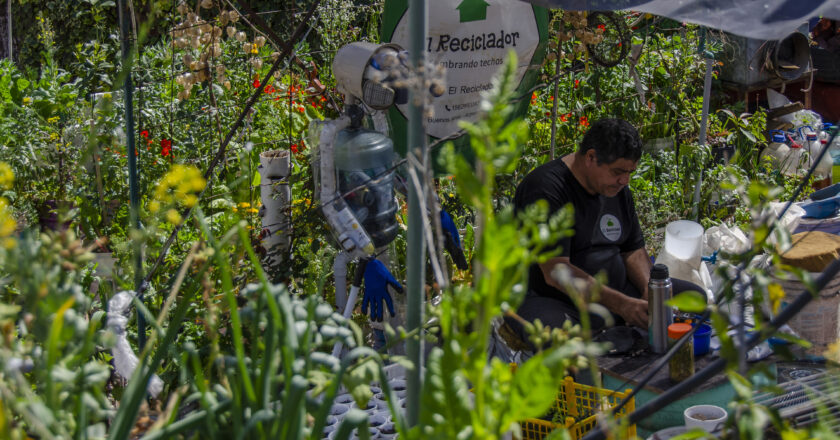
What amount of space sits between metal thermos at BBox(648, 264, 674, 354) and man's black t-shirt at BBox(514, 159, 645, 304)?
496 millimetres

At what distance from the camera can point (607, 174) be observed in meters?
3.43

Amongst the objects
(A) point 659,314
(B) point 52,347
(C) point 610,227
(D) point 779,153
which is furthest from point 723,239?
(B) point 52,347

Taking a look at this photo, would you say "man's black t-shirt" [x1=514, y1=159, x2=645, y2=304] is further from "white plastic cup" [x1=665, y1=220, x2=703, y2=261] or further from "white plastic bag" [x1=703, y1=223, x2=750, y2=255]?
"white plastic bag" [x1=703, y1=223, x2=750, y2=255]

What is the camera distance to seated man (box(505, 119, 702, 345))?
3289mm

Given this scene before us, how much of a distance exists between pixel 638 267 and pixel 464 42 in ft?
4.05

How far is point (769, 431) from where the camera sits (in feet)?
6.81

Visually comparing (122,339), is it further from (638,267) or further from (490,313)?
(638,267)

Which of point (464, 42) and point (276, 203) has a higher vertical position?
point (464, 42)

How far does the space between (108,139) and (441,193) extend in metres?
1.64

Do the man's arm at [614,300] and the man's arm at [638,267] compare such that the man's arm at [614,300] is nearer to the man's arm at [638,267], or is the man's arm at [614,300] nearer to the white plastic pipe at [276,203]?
the man's arm at [638,267]

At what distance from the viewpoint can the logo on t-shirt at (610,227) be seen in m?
3.64

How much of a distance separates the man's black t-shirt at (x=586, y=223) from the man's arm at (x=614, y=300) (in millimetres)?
93

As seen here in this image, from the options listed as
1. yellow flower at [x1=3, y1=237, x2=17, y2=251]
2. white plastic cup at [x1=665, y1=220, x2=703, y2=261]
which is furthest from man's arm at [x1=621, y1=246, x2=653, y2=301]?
yellow flower at [x1=3, y1=237, x2=17, y2=251]

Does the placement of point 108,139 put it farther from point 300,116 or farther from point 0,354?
point 0,354
